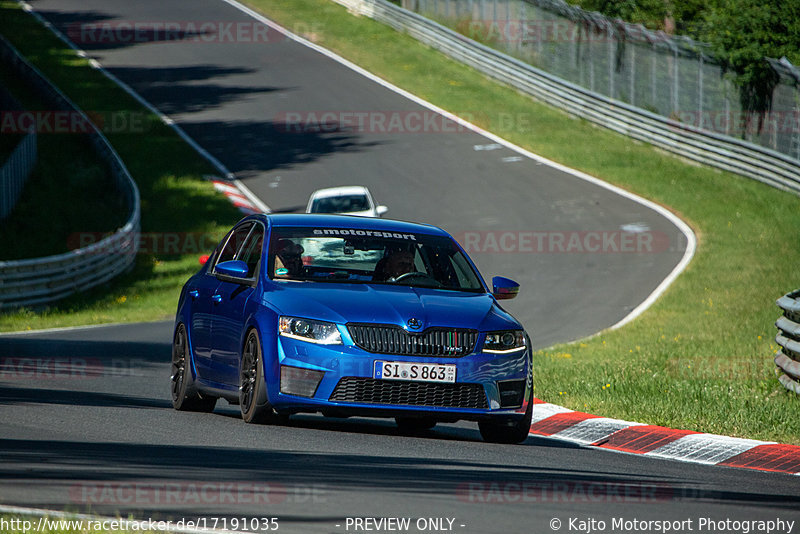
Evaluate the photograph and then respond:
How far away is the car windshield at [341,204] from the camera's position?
2806cm

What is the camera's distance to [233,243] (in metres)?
11.1

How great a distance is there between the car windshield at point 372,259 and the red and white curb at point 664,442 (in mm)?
1551

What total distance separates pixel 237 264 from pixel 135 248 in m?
21.1

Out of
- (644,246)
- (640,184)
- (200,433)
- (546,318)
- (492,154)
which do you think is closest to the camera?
(200,433)

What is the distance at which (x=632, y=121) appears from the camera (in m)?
40.6

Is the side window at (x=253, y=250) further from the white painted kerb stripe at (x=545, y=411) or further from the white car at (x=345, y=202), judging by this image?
the white car at (x=345, y=202)

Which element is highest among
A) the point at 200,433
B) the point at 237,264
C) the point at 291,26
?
the point at 237,264

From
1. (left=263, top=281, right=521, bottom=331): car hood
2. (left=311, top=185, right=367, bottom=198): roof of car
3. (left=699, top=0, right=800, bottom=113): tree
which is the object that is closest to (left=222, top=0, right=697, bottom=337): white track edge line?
(left=699, top=0, right=800, bottom=113): tree

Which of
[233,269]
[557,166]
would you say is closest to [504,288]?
[233,269]

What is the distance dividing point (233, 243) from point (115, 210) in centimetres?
2362

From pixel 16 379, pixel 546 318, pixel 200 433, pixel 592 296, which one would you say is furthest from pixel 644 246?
pixel 200 433

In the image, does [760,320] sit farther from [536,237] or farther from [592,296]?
[536,237]

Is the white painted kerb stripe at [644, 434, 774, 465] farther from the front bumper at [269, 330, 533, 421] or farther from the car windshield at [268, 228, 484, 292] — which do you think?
the car windshield at [268, 228, 484, 292]

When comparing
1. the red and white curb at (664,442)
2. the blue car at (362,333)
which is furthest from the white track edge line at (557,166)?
the blue car at (362,333)
